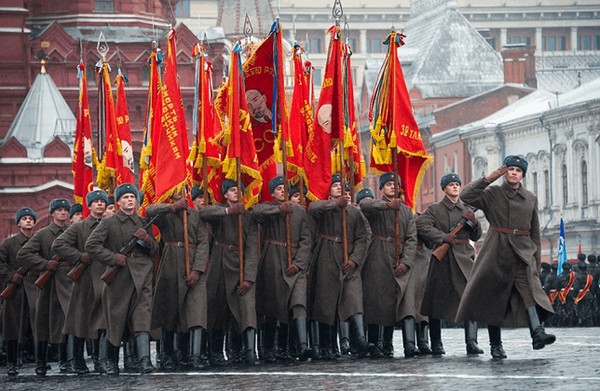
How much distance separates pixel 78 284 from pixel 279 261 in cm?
201

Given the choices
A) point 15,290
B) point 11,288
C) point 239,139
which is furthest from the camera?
point 15,290

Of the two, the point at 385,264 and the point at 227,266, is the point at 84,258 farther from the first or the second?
the point at 385,264

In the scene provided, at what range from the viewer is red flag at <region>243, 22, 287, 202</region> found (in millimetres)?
21094

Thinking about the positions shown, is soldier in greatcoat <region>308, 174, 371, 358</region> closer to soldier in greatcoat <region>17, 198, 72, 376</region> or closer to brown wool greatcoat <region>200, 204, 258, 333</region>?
brown wool greatcoat <region>200, 204, 258, 333</region>

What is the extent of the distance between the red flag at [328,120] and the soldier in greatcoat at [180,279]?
1963 mm

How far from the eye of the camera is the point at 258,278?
19.7 m

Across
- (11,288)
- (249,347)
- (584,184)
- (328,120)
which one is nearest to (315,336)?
(249,347)

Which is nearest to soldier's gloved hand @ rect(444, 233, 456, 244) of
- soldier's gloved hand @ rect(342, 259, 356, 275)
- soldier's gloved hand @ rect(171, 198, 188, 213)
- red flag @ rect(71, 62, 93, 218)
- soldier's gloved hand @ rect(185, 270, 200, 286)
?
soldier's gloved hand @ rect(342, 259, 356, 275)

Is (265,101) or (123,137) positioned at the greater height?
(123,137)

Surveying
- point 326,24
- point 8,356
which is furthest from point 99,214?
point 326,24

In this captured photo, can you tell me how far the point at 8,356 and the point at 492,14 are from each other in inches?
4811

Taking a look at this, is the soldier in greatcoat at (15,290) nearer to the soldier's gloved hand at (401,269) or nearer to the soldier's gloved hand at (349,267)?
the soldier's gloved hand at (349,267)

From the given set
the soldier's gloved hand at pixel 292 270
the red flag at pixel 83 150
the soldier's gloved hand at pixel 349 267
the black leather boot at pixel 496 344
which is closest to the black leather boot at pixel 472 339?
the black leather boot at pixel 496 344

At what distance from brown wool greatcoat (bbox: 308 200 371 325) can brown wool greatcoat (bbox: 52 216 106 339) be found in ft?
7.04
